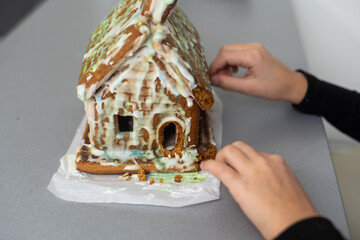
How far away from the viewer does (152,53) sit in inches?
37.2

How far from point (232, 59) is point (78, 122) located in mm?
580

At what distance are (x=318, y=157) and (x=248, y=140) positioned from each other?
8.8 inches

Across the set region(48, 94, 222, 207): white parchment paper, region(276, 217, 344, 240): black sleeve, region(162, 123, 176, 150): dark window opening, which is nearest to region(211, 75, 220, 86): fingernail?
region(162, 123, 176, 150): dark window opening

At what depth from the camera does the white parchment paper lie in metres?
1.04

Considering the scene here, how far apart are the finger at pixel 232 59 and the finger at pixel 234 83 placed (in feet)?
0.18

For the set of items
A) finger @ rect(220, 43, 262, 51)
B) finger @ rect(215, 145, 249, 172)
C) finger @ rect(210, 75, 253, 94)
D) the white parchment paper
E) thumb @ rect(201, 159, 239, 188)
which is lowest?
the white parchment paper

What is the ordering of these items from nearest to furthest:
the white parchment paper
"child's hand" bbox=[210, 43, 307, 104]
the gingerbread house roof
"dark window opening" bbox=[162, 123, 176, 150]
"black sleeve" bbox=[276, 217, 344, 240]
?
"black sleeve" bbox=[276, 217, 344, 240]
the gingerbread house roof
the white parchment paper
"dark window opening" bbox=[162, 123, 176, 150]
"child's hand" bbox=[210, 43, 307, 104]

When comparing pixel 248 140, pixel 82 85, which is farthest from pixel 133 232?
pixel 248 140

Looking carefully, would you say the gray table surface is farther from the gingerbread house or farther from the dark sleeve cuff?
the gingerbread house

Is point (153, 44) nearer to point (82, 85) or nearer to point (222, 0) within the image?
point (82, 85)

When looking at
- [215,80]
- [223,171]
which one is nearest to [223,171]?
[223,171]

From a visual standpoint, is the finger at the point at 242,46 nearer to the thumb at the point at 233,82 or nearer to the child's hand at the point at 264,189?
the thumb at the point at 233,82

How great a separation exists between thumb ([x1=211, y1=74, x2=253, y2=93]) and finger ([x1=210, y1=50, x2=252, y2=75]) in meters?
0.05

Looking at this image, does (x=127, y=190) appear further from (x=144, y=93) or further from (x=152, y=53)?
(x=152, y=53)
